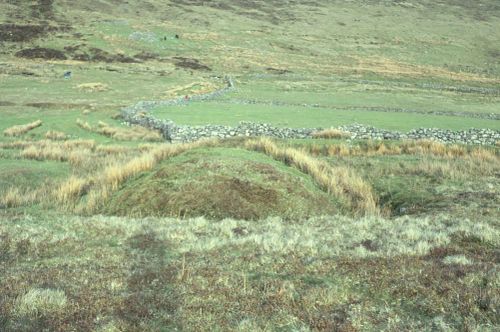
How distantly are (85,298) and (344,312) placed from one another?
4391 millimetres

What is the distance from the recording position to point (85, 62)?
85.8m

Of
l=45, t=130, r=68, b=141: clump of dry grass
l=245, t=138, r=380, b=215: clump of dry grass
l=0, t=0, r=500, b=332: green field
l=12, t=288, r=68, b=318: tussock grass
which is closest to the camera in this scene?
l=12, t=288, r=68, b=318: tussock grass

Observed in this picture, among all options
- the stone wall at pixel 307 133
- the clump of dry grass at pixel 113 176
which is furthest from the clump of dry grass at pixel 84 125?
the clump of dry grass at pixel 113 176

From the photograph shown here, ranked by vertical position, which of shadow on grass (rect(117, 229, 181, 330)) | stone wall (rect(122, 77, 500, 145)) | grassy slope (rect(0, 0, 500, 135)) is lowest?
grassy slope (rect(0, 0, 500, 135))

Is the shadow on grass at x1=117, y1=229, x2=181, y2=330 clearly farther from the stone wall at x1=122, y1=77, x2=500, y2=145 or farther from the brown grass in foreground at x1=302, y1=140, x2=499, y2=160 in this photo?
the stone wall at x1=122, y1=77, x2=500, y2=145

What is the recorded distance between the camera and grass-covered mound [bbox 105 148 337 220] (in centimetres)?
1528

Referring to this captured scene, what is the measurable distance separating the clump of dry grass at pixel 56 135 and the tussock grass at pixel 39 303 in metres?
26.2

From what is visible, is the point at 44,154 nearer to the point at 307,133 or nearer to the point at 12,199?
the point at 12,199

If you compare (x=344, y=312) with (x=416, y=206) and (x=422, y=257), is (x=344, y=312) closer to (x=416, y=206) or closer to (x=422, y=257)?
(x=422, y=257)

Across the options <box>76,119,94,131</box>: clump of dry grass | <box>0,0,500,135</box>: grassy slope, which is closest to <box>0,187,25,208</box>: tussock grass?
<box>0,0,500,135</box>: grassy slope

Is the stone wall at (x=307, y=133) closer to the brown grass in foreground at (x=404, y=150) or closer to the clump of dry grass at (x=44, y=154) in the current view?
the brown grass in foreground at (x=404, y=150)

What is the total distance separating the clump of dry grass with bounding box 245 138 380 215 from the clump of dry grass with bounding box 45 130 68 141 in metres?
16.3

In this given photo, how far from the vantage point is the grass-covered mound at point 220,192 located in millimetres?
15281

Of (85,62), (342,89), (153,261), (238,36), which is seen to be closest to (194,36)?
(238,36)
